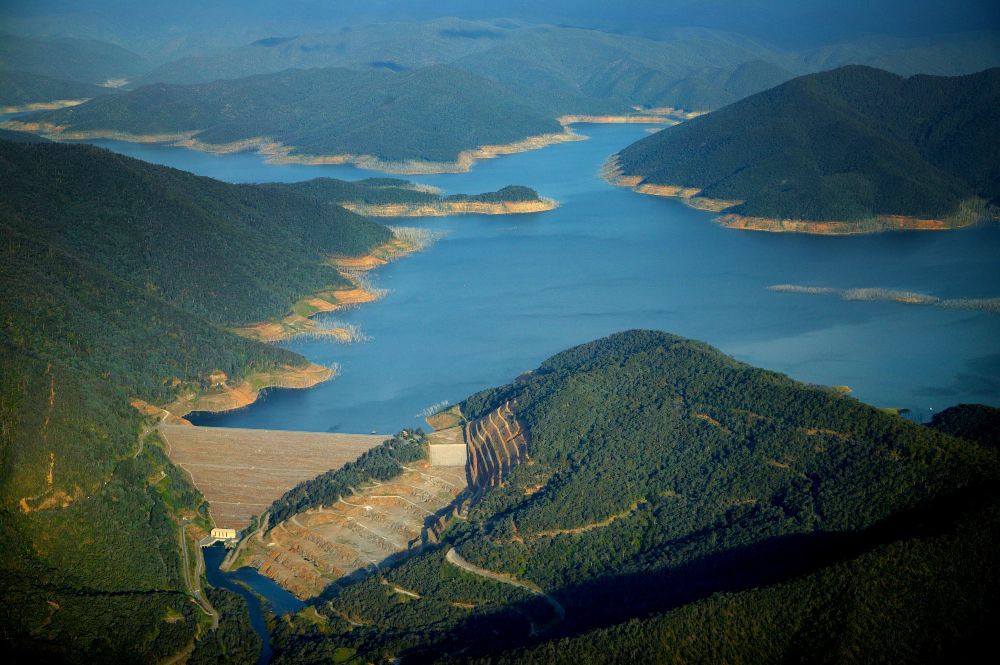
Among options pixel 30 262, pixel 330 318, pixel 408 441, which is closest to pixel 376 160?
pixel 330 318

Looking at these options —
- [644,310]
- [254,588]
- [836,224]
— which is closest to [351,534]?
[254,588]

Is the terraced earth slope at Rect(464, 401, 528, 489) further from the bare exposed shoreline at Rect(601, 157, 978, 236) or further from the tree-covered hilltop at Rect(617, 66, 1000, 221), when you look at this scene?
the tree-covered hilltop at Rect(617, 66, 1000, 221)

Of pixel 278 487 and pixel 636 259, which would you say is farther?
pixel 636 259

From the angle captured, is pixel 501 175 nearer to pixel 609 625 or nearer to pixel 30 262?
pixel 30 262

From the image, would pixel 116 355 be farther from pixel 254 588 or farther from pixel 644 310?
pixel 644 310

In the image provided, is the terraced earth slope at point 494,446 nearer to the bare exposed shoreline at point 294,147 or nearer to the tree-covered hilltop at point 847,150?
the tree-covered hilltop at point 847,150

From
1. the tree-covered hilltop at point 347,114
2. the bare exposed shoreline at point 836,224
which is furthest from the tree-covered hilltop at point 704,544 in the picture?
the tree-covered hilltop at point 347,114
